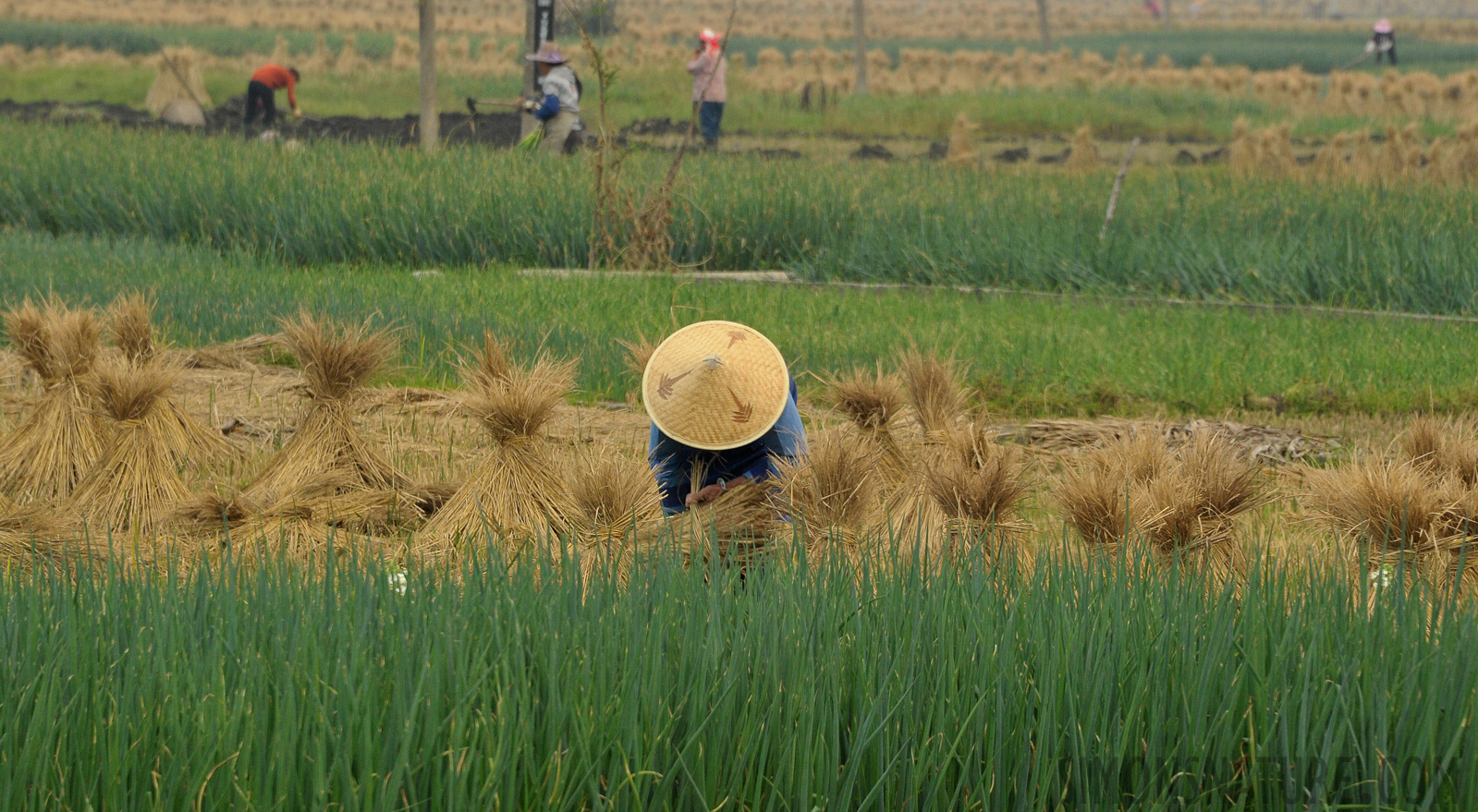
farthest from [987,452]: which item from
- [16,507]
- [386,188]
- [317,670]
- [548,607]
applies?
[386,188]

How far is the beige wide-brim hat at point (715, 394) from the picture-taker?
4.09 m

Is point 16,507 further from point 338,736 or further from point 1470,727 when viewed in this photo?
point 1470,727

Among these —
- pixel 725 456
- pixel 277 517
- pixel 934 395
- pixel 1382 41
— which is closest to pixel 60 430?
pixel 277 517

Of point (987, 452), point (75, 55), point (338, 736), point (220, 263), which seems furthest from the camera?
point (75, 55)

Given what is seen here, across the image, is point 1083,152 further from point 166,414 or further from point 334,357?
point 166,414

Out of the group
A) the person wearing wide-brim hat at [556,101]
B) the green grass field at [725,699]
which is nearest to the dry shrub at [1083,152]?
the person wearing wide-brim hat at [556,101]

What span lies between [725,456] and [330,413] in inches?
60.5

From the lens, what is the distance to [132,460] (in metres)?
4.97

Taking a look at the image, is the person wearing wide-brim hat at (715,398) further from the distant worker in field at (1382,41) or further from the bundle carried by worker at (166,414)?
the distant worker in field at (1382,41)

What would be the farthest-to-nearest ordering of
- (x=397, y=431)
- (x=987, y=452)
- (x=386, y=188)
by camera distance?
1. (x=386, y=188)
2. (x=397, y=431)
3. (x=987, y=452)

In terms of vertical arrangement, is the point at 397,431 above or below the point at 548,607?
below

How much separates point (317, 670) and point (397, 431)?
416cm

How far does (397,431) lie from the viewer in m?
6.35

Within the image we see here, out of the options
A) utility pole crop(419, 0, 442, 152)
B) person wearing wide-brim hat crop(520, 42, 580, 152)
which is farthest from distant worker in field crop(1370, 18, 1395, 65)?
utility pole crop(419, 0, 442, 152)
